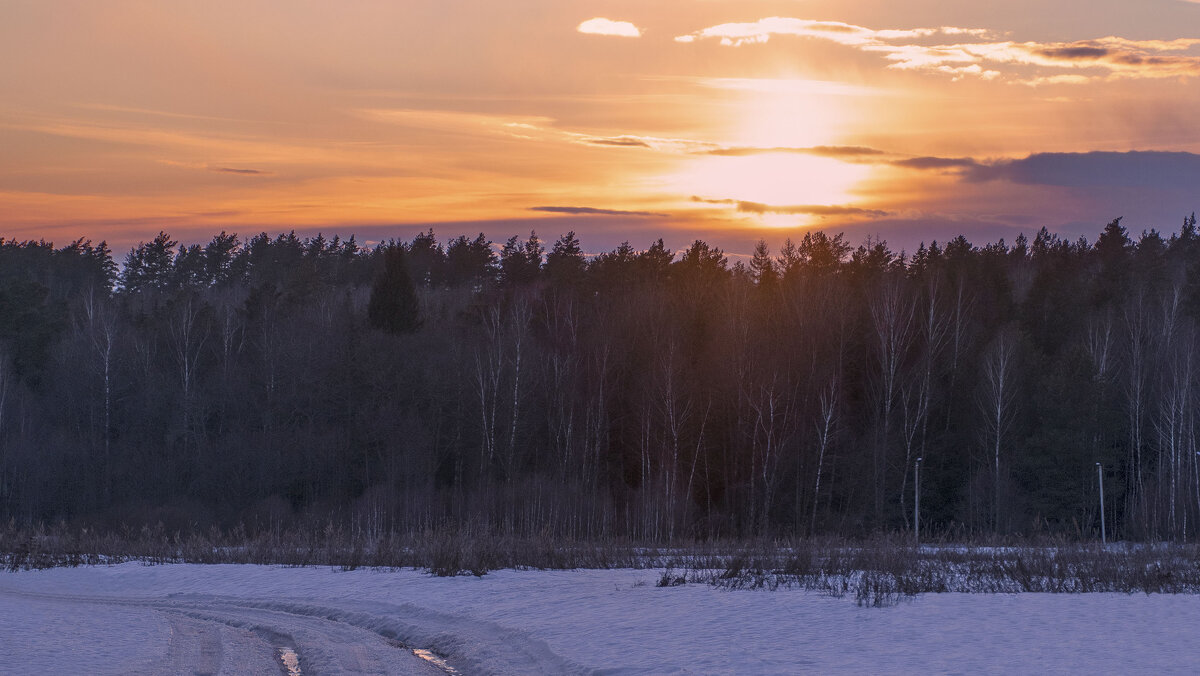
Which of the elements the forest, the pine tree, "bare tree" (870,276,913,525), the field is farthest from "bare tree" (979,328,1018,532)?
the pine tree

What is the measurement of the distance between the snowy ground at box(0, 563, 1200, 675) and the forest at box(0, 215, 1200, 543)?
28.3 m

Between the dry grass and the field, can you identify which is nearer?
the field

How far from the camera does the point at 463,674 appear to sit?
12898 millimetres

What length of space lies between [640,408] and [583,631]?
1701 inches

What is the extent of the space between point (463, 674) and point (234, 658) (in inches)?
116

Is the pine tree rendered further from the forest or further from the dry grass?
the dry grass

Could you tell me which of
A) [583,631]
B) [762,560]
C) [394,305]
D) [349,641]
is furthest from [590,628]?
[394,305]

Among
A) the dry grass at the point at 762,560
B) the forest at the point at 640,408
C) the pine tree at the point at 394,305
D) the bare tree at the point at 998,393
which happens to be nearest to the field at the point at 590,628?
the dry grass at the point at 762,560

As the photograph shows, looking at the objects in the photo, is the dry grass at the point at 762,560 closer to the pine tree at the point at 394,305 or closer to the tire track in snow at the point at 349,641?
the tire track in snow at the point at 349,641

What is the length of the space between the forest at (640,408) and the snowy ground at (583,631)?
28289mm

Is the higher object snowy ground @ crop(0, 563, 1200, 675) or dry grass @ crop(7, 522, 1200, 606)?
snowy ground @ crop(0, 563, 1200, 675)

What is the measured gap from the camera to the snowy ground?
12805mm

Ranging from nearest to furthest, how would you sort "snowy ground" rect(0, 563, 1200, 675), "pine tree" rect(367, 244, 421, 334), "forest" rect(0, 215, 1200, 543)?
1. "snowy ground" rect(0, 563, 1200, 675)
2. "forest" rect(0, 215, 1200, 543)
3. "pine tree" rect(367, 244, 421, 334)

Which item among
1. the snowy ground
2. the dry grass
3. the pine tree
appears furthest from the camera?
the pine tree
